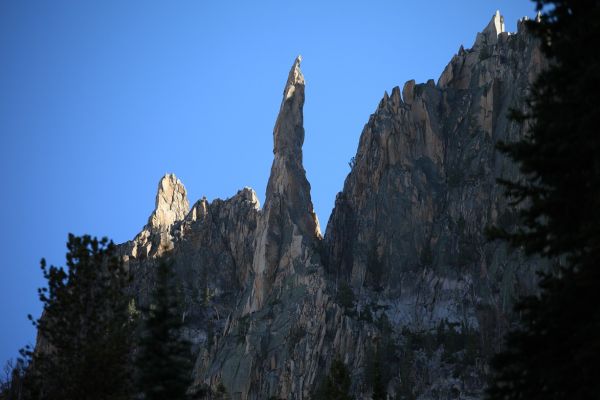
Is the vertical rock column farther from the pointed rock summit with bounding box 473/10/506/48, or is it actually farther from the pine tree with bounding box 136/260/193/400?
the pine tree with bounding box 136/260/193/400

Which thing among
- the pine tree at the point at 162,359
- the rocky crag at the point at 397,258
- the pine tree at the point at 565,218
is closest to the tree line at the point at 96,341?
the pine tree at the point at 162,359

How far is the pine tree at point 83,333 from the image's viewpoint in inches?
1625

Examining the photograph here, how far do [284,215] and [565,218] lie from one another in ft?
434

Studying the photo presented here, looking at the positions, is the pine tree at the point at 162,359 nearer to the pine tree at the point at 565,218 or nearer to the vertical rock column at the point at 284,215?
the pine tree at the point at 565,218

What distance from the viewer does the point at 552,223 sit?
26.8 meters

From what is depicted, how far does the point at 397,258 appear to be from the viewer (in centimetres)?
14175

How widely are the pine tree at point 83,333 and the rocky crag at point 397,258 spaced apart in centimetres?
7013

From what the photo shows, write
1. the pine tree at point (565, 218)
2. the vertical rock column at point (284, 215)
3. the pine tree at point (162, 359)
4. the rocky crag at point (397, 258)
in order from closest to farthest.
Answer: the pine tree at point (565, 218) < the pine tree at point (162, 359) < the rocky crag at point (397, 258) < the vertical rock column at point (284, 215)

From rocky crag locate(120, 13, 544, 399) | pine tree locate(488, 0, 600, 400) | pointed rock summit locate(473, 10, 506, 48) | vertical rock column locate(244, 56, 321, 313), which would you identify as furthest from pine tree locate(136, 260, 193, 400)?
pointed rock summit locate(473, 10, 506, 48)

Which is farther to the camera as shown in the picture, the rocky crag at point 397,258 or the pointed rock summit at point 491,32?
the pointed rock summit at point 491,32

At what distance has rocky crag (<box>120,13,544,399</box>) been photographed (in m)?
121

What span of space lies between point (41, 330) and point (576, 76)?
26.5m

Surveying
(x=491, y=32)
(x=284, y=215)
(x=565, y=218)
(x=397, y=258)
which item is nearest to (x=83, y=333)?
(x=565, y=218)

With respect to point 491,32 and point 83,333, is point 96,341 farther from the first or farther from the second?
point 491,32
